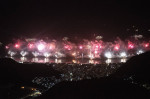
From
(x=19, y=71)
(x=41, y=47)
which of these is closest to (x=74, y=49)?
(x=41, y=47)

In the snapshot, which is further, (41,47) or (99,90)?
(41,47)

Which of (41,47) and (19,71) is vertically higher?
(41,47)

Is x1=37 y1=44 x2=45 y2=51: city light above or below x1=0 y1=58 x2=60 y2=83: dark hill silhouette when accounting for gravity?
above

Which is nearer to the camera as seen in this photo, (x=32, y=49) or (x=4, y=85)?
(x=4, y=85)

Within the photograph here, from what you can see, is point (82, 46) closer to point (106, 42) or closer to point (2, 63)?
point (106, 42)

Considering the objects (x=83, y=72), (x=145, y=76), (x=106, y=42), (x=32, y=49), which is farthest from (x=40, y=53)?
(x=145, y=76)

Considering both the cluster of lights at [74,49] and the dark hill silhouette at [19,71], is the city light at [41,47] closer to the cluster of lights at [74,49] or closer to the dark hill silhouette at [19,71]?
the cluster of lights at [74,49]

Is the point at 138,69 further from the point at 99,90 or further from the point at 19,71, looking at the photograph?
the point at 19,71

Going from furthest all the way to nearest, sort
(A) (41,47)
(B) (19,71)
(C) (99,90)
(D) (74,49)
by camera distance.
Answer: (A) (41,47)
(D) (74,49)
(B) (19,71)
(C) (99,90)

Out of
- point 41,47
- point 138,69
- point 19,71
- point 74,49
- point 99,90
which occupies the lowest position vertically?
point 99,90

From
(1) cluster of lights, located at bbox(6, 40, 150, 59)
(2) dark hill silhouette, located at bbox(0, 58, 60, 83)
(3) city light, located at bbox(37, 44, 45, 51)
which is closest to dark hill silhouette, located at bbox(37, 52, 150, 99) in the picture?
(2) dark hill silhouette, located at bbox(0, 58, 60, 83)

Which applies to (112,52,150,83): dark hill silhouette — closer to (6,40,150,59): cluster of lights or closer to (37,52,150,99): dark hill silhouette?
(37,52,150,99): dark hill silhouette
